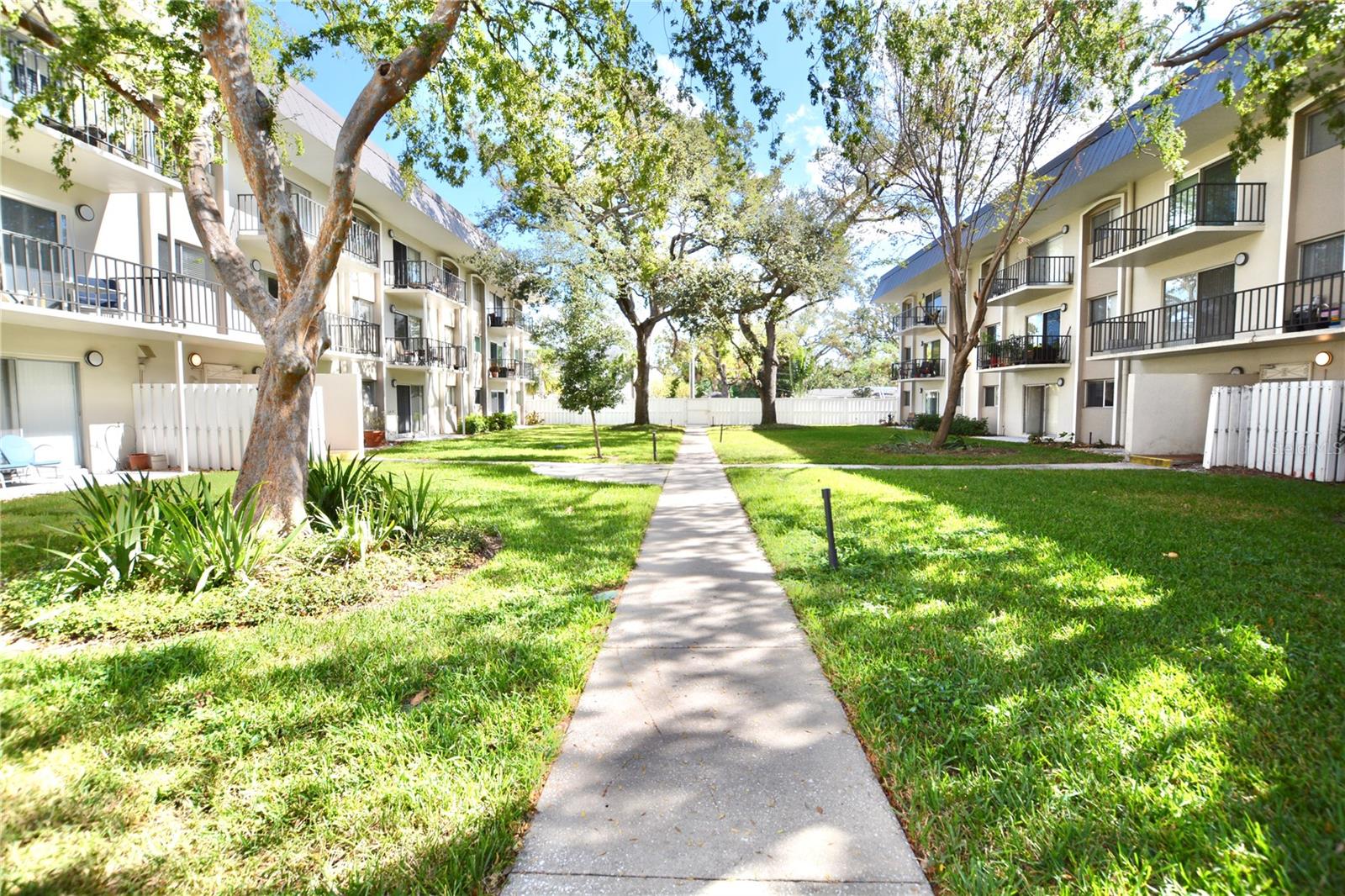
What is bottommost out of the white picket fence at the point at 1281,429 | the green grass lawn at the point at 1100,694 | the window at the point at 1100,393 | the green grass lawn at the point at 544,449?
the green grass lawn at the point at 1100,694

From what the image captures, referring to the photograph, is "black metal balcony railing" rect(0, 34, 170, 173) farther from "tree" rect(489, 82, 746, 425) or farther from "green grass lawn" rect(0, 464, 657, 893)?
"green grass lawn" rect(0, 464, 657, 893)

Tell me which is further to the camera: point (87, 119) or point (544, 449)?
point (544, 449)

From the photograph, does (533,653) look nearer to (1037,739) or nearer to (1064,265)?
(1037,739)

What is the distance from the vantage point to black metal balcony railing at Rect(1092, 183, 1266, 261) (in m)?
13.9

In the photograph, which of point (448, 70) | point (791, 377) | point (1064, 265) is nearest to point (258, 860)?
point (448, 70)

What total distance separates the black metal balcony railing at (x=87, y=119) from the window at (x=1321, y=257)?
67.9 feet

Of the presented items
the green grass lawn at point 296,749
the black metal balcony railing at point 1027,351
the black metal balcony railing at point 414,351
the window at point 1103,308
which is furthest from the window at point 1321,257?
the black metal balcony railing at point 414,351

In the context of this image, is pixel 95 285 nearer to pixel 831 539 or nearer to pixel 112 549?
pixel 112 549

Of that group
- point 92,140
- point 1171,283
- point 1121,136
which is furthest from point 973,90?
point 92,140

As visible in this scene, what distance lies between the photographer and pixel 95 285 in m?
11.1

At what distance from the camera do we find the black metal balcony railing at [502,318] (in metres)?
35.1

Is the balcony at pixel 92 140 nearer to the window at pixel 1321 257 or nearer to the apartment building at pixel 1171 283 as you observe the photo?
the apartment building at pixel 1171 283

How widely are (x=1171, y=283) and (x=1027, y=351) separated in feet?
17.0

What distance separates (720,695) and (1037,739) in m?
1.41
